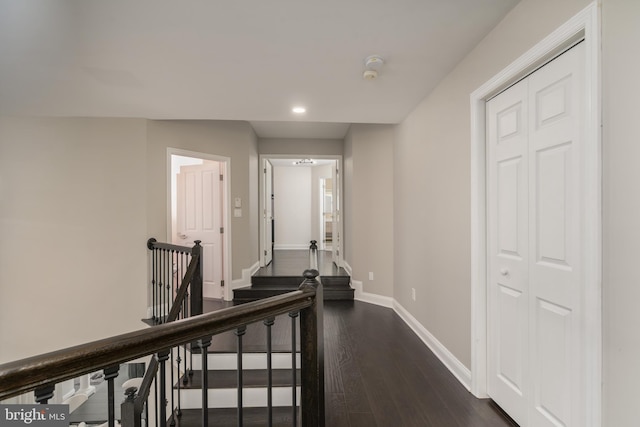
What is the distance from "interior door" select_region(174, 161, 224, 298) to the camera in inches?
171

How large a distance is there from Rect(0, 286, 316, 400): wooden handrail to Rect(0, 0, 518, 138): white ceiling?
5.28ft

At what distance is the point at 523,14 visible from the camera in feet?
5.03

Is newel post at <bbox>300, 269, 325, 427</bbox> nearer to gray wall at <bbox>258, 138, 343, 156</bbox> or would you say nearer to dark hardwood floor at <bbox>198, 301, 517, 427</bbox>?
dark hardwood floor at <bbox>198, 301, 517, 427</bbox>

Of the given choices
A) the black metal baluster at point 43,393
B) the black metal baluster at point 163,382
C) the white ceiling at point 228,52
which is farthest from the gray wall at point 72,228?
the black metal baluster at point 43,393

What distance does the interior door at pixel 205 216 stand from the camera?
4.36 metres

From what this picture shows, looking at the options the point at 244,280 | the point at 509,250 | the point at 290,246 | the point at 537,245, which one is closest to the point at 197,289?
the point at 244,280

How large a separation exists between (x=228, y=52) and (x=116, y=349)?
1.94m

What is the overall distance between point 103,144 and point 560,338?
15.1 feet

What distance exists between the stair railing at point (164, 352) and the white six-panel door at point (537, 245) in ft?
3.96

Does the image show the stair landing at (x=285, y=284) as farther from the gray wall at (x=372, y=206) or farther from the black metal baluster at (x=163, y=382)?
the black metal baluster at (x=163, y=382)

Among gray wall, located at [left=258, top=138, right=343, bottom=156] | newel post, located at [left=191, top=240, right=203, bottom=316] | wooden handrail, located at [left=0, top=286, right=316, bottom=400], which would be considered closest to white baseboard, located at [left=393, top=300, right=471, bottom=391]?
wooden handrail, located at [left=0, top=286, right=316, bottom=400]

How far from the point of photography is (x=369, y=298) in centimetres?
414

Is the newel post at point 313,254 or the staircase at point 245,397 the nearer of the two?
the staircase at point 245,397

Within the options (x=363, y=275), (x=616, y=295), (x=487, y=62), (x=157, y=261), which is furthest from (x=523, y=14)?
(x=157, y=261)
